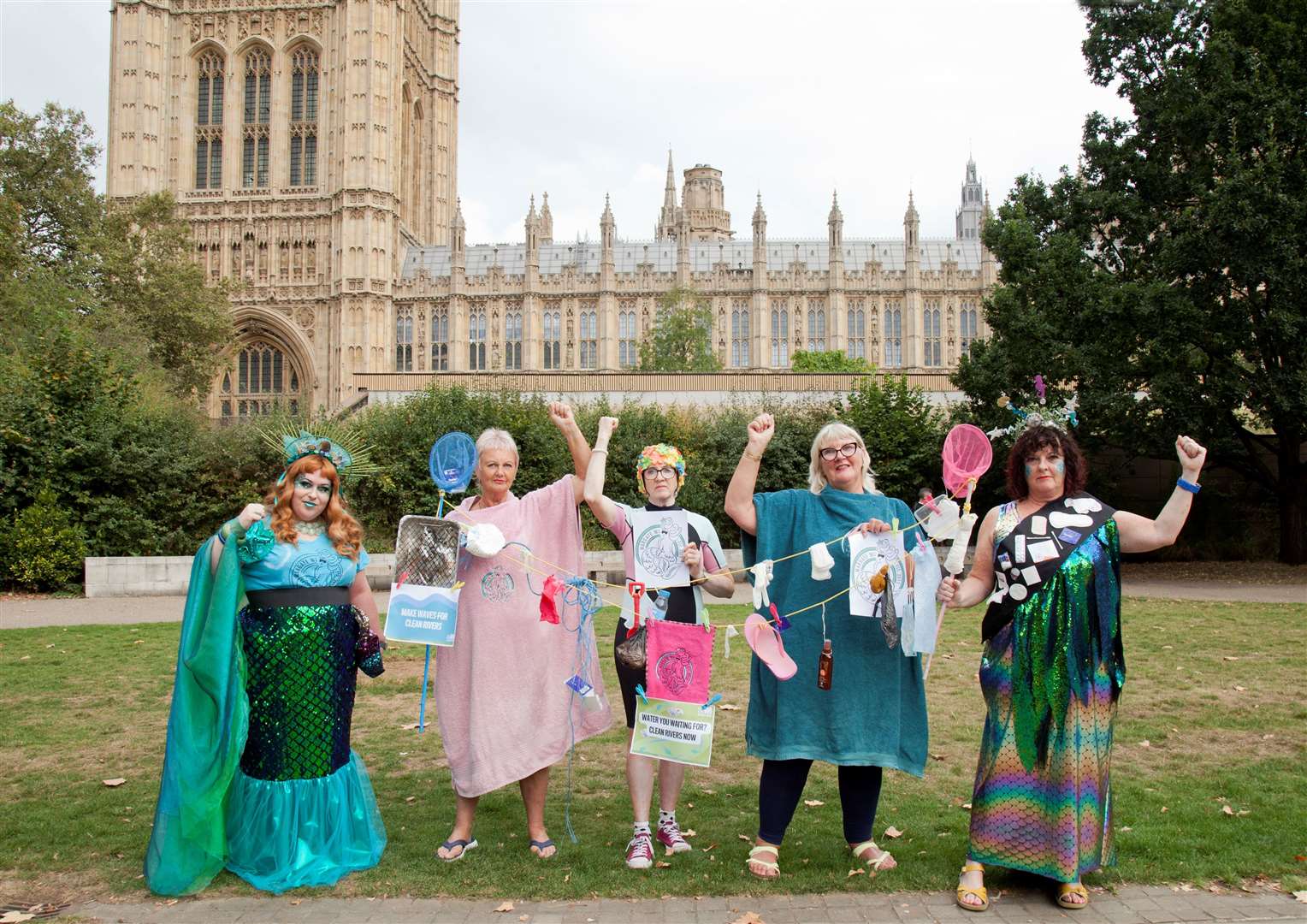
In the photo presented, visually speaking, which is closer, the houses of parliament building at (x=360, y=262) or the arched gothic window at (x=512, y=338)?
the houses of parliament building at (x=360, y=262)

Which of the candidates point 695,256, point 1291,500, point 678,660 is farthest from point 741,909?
point 695,256

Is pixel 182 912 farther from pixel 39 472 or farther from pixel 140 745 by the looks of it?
pixel 39 472

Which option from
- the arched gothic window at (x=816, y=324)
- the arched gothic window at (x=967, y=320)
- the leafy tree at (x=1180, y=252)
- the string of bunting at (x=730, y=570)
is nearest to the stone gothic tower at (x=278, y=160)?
the arched gothic window at (x=816, y=324)

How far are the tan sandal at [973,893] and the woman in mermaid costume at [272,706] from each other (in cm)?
259

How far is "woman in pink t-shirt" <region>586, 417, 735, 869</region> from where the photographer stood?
452cm

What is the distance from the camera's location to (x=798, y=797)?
14.4 ft

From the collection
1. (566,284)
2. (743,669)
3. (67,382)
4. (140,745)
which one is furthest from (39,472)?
(566,284)

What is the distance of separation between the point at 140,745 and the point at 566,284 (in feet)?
150

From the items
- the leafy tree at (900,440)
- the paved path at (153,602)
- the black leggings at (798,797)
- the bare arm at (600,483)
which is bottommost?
the paved path at (153,602)

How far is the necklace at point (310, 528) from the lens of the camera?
14.8 feet

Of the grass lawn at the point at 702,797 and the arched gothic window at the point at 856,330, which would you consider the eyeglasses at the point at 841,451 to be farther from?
the arched gothic window at the point at 856,330

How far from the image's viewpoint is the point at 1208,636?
1061 centimetres

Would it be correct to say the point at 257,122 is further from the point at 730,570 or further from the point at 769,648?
the point at 769,648

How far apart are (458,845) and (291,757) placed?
87 centimetres
